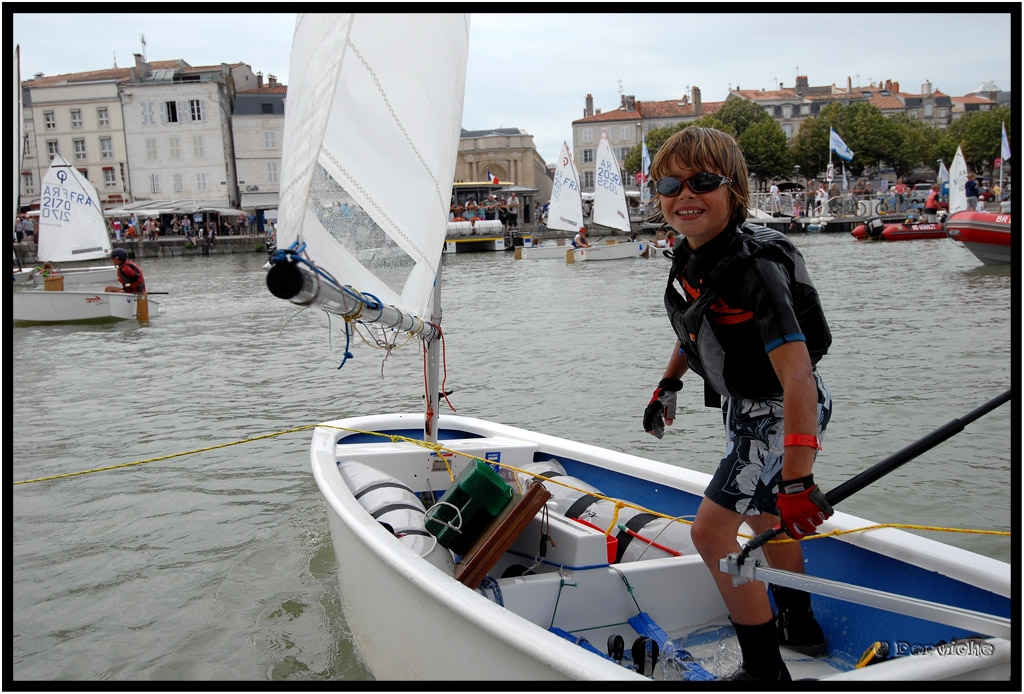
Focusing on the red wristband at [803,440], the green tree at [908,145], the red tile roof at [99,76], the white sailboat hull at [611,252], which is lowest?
the white sailboat hull at [611,252]

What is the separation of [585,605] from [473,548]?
46 cm

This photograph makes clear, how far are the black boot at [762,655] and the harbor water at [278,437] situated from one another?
2.76 ft

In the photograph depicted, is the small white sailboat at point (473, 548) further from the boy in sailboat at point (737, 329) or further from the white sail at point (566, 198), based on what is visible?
the white sail at point (566, 198)

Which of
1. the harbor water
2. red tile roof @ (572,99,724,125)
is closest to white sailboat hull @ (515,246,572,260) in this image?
the harbor water

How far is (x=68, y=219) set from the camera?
69.7 ft

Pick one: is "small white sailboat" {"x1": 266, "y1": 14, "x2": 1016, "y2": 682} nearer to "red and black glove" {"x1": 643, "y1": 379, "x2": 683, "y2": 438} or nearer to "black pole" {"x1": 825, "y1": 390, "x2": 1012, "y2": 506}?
"black pole" {"x1": 825, "y1": 390, "x2": 1012, "y2": 506}

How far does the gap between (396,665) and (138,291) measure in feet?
46.0

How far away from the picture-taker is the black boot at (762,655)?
89.4 inches

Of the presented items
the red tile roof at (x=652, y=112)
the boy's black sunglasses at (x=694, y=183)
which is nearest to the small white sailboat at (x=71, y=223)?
the boy's black sunglasses at (x=694, y=183)

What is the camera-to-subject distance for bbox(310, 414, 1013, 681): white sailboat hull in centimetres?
216

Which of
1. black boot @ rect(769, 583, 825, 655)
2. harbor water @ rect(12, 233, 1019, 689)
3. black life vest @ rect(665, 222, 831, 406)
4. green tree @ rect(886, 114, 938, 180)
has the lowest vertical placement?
harbor water @ rect(12, 233, 1019, 689)

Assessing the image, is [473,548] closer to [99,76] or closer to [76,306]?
[76,306]

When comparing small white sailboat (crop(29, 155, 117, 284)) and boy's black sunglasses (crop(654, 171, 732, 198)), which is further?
small white sailboat (crop(29, 155, 117, 284))

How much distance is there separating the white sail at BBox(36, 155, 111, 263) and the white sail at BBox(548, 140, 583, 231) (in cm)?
1584
